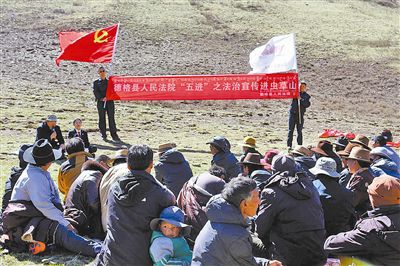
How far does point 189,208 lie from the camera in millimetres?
6527

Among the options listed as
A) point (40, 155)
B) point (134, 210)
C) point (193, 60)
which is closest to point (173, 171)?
point (40, 155)

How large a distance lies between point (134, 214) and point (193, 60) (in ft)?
91.6

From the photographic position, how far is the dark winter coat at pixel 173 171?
812cm

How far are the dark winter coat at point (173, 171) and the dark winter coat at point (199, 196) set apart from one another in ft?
5.01

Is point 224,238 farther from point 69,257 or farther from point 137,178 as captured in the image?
point 69,257

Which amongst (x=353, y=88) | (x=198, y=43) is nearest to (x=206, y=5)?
(x=198, y=43)

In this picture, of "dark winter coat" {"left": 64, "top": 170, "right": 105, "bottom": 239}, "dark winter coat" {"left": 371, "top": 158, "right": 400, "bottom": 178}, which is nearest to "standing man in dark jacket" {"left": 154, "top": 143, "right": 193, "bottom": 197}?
"dark winter coat" {"left": 64, "top": 170, "right": 105, "bottom": 239}

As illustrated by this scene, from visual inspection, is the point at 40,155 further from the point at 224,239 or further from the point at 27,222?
the point at 224,239

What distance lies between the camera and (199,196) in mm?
6406

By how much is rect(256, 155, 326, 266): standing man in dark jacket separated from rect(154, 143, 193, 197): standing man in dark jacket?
A: 203cm

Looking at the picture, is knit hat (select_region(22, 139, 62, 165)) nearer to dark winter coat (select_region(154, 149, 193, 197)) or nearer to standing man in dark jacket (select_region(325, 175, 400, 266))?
dark winter coat (select_region(154, 149, 193, 197))

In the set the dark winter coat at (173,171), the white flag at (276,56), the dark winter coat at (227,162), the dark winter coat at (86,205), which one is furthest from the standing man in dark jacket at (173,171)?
the white flag at (276,56)

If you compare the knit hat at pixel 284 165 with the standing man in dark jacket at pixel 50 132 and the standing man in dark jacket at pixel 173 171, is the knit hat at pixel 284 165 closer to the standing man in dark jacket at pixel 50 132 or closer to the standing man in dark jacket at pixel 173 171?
the standing man in dark jacket at pixel 173 171

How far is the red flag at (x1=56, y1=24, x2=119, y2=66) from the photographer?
55.2 ft
